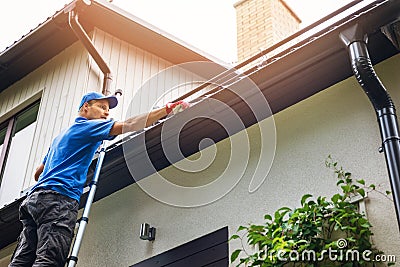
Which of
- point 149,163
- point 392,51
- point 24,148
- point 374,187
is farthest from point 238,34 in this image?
point 374,187

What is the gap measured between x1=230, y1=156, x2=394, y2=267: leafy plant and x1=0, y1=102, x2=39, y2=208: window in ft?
12.9

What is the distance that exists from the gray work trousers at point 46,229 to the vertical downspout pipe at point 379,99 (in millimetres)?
2234

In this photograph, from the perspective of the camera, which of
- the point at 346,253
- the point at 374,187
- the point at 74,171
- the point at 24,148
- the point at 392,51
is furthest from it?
the point at 24,148

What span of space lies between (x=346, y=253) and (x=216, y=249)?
4.20 ft

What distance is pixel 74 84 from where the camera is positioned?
7219 mm

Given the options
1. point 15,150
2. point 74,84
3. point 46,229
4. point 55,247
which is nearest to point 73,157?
point 46,229

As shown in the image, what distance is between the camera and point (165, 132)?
5242 millimetres

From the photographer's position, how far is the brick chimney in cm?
901

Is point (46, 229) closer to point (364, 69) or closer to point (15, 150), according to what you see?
point (364, 69)

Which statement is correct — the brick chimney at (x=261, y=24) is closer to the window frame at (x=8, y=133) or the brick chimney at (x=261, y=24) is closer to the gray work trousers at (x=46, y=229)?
the window frame at (x=8, y=133)

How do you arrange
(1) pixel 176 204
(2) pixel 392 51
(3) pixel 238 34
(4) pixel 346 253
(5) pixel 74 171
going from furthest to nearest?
(3) pixel 238 34
(1) pixel 176 204
(5) pixel 74 171
(2) pixel 392 51
(4) pixel 346 253

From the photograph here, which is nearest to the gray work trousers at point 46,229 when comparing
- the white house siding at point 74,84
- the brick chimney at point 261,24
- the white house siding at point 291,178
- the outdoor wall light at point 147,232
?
the outdoor wall light at point 147,232

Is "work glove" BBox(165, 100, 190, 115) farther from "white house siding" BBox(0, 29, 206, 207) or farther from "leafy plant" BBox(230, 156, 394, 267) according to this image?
"white house siding" BBox(0, 29, 206, 207)

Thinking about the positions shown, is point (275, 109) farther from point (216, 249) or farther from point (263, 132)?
point (216, 249)
